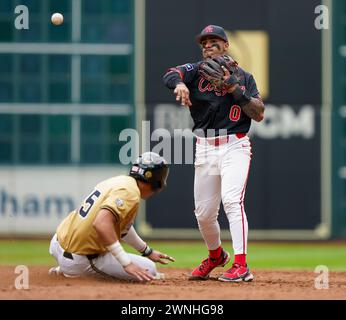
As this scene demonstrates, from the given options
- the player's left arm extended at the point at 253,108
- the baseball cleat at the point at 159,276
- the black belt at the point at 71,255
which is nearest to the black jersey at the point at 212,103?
the player's left arm extended at the point at 253,108

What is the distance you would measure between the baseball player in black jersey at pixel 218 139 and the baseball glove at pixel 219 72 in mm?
22

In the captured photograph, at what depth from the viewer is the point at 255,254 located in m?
11.1

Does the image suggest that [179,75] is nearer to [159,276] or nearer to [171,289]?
[159,276]

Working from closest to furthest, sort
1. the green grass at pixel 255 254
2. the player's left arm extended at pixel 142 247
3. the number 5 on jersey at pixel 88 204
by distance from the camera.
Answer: the number 5 on jersey at pixel 88 204, the player's left arm extended at pixel 142 247, the green grass at pixel 255 254

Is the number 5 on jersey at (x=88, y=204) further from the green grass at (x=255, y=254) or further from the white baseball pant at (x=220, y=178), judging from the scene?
the green grass at (x=255, y=254)

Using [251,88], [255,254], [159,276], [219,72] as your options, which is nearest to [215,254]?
[159,276]

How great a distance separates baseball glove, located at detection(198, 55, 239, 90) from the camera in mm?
6445

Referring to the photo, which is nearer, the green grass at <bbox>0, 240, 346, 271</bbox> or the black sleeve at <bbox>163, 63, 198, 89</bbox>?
the black sleeve at <bbox>163, 63, 198, 89</bbox>

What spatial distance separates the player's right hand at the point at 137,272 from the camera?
5.82 metres

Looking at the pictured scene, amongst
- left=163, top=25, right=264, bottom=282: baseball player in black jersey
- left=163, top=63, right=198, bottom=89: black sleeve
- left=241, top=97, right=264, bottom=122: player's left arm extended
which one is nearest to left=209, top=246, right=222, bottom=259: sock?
left=163, top=25, right=264, bottom=282: baseball player in black jersey

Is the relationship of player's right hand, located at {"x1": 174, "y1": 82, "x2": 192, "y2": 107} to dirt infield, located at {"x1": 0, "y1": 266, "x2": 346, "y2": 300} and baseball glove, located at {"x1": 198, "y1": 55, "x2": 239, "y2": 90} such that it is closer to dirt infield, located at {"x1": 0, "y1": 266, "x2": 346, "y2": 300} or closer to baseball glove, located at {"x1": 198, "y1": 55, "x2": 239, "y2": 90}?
baseball glove, located at {"x1": 198, "y1": 55, "x2": 239, "y2": 90}

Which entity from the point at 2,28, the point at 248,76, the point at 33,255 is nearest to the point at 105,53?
the point at 2,28

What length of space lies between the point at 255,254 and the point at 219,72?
5.07m

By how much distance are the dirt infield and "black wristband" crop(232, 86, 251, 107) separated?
130 cm
